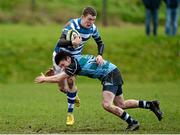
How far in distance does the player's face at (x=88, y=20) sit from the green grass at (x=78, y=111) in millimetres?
1784

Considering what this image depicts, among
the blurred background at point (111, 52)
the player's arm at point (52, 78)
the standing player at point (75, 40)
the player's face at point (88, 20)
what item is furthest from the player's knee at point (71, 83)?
the blurred background at point (111, 52)

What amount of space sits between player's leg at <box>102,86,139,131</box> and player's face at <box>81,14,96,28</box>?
50.1 inches

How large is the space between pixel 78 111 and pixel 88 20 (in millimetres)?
3240

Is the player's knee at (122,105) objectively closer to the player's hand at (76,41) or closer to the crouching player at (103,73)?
the crouching player at (103,73)

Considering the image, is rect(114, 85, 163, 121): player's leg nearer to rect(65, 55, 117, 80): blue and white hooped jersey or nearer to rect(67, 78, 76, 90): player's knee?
rect(65, 55, 117, 80): blue and white hooped jersey

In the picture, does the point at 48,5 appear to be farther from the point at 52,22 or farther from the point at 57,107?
the point at 57,107

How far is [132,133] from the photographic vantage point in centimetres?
1320

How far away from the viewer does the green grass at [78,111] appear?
45.8 feet

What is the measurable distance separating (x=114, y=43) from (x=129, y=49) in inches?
23.8

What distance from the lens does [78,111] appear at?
17000mm

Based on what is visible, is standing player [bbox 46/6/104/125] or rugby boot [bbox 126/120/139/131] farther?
standing player [bbox 46/6/104/125]

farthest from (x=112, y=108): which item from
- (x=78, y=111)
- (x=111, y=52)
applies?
(x=111, y=52)

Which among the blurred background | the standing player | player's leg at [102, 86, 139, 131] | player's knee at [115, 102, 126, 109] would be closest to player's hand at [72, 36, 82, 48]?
the standing player

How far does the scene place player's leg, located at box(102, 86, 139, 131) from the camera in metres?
13.7
